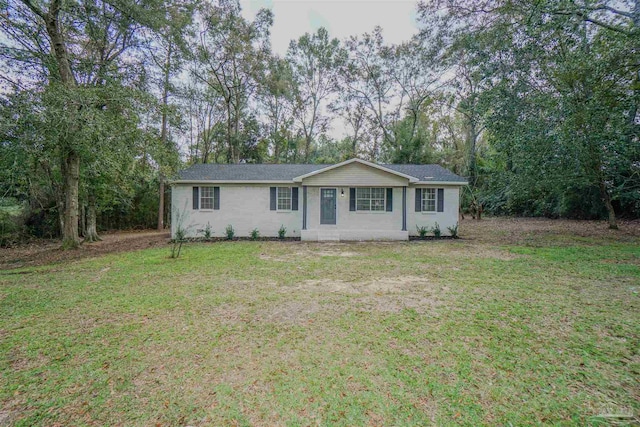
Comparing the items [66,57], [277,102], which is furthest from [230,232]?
[277,102]

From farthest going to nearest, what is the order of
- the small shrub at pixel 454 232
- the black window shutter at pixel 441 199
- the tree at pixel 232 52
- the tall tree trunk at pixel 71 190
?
the tree at pixel 232 52
the black window shutter at pixel 441 199
the small shrub at pixel 454 232
the tall tree trunk at pixel 71 190

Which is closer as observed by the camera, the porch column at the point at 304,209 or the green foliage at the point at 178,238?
the green foliage at the point at 178,238

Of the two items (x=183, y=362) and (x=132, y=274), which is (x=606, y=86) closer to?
(x=183, y=362)

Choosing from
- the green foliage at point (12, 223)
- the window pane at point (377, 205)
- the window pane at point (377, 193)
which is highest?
the window pane at point (377, 193)

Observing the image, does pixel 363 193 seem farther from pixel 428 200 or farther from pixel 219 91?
pixel 219 91

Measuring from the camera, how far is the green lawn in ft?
8.11

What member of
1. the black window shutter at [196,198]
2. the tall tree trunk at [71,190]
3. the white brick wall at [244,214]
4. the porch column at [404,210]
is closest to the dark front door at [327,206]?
the white brick wall at [244,214]

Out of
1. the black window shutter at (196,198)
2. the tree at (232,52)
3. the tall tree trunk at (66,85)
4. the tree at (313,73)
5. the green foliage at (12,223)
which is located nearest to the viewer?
the tall tree trunk at (66,85)

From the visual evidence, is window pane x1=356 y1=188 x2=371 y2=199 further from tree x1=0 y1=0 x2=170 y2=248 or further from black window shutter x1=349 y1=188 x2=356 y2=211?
tree x1=0 y1=0 x2=170 y2=248

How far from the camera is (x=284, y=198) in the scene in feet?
45.1

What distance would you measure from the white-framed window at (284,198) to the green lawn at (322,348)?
7023 mm

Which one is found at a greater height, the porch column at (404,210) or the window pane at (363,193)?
the window pane at (363,193)

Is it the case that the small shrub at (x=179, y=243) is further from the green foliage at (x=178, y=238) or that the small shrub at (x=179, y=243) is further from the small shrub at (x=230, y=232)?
the small shrub at (x=230, y=232)

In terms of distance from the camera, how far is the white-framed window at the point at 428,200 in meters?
13.8
